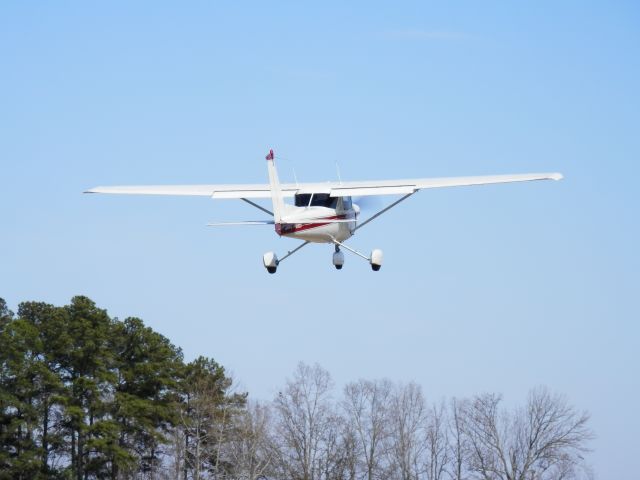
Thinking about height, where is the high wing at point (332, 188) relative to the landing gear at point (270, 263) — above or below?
above

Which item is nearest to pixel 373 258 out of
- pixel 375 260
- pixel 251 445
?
pixel 375 260

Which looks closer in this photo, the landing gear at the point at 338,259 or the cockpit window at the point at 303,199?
the cockpit window at the point at 303,199

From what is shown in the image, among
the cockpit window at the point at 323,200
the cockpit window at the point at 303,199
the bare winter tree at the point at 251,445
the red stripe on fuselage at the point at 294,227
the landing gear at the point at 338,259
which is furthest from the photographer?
the bare winter tree at the point at 251,445

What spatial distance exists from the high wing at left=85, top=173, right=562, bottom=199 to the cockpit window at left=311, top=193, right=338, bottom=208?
19 cm

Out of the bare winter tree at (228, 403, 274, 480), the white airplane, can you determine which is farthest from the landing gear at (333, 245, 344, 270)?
the bare winter tree at (228, 403, 274, 480)

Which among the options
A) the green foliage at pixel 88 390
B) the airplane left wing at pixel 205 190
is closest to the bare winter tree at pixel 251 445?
the green foliage at pixel 88 390

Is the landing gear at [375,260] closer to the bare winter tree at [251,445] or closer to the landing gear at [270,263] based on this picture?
the landing gear at [270,263]

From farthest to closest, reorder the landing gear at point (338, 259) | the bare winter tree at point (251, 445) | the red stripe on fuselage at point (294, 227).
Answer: the bare winter tree at point (251, 445)
the landing gear at point (338, 259)
the red stripe on fuselage at point (294, 227)

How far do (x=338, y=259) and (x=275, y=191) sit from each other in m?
3.16

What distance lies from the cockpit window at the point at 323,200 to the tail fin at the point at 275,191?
166cm

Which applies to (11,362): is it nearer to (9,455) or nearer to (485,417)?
(9,455)

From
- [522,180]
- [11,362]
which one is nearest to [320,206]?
[522,180]

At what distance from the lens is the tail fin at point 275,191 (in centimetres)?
4726

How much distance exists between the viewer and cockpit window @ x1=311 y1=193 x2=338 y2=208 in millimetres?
49469
